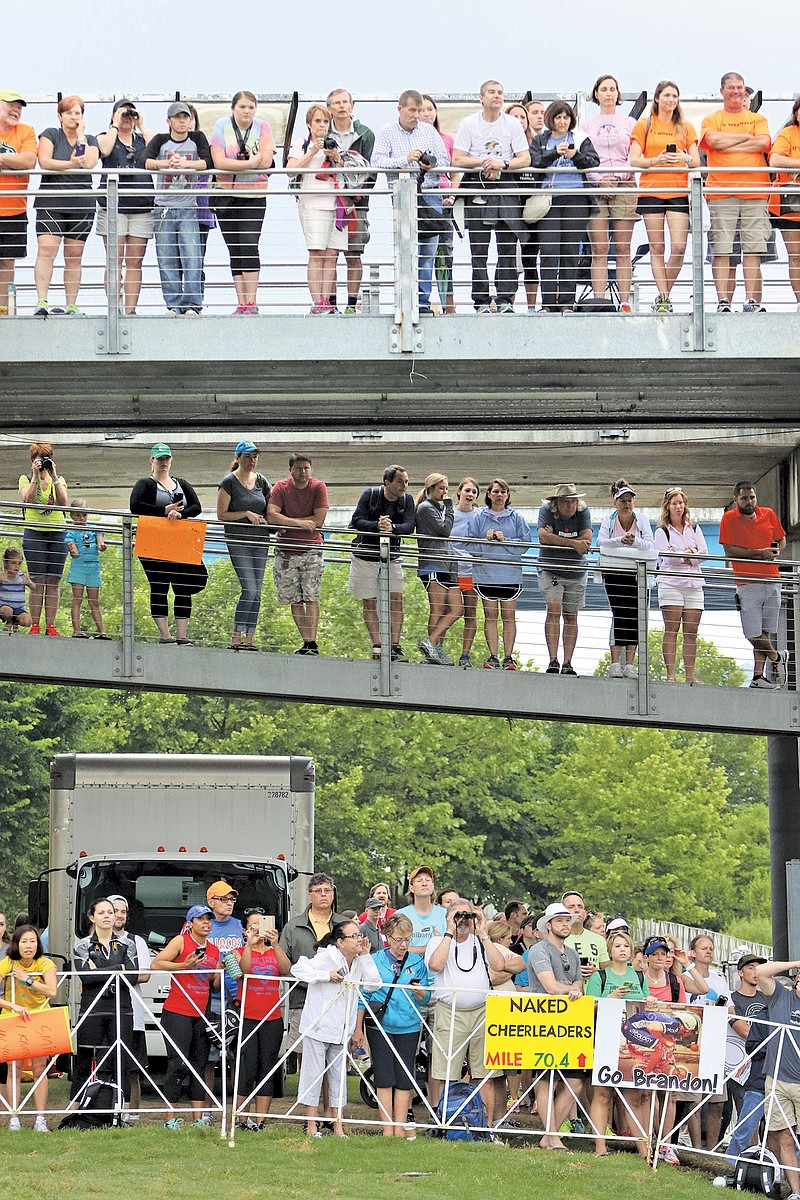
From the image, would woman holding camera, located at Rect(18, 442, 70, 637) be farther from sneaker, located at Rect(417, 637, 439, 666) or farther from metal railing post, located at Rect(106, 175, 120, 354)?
sneaker, located at Rect(417, 637, 439, 666)

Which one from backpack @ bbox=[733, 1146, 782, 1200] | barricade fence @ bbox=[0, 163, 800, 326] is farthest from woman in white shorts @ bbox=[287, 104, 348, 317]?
backpack @ bbox=[733, 1146, 782, 1200]

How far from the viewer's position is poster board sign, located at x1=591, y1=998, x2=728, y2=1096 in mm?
11672

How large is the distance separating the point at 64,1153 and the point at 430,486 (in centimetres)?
666

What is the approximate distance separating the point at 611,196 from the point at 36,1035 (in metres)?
8.88

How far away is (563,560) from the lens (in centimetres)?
1528

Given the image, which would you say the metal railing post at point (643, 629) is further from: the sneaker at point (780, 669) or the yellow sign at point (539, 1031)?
the yellow sign at point (539, 1031)

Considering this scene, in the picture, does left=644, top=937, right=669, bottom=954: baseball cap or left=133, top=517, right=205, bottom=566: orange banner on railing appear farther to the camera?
left=133, top=517, right=205, bottom=566: orange banner on railing

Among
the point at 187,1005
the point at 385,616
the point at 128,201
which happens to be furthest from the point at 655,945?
the point at 128,201

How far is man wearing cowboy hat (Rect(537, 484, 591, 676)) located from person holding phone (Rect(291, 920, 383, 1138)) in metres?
4.24

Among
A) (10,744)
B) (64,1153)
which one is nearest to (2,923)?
(64,1153)

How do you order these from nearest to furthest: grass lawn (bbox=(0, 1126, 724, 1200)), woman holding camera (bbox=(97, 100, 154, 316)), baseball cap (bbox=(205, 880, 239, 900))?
grass lawn (bbox=(0, 1126, 724, 1200))
baseball cap (bbox=(205, 880, 239, 900))
woman holding camera (bbox=(97, 100, 154, 316))

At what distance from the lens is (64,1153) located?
1088cm

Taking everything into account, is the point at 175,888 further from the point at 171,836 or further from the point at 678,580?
the point at 678,580

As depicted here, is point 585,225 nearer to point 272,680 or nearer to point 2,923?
point 272,680
